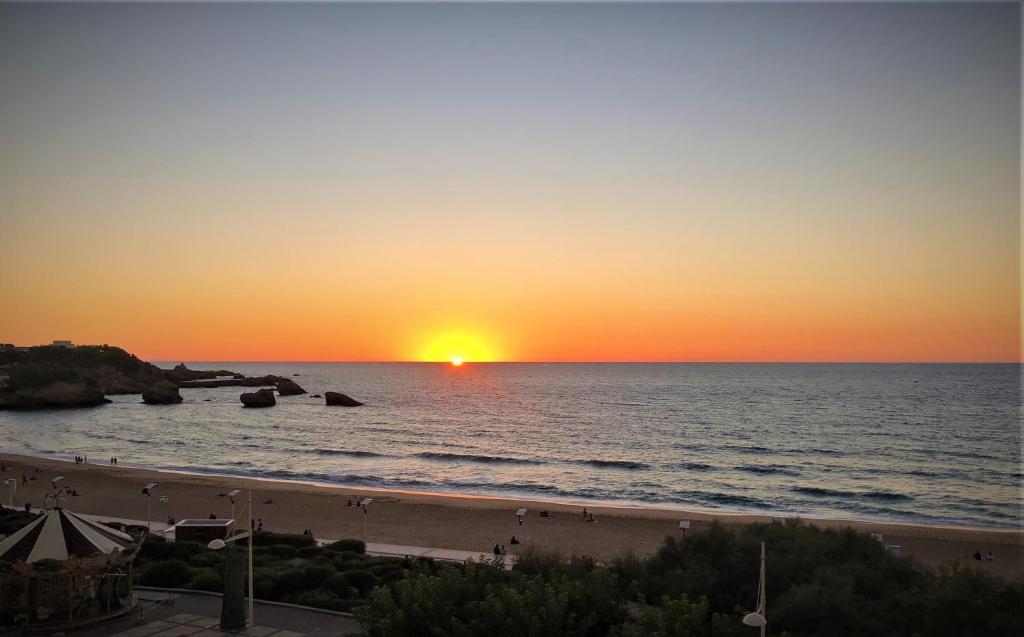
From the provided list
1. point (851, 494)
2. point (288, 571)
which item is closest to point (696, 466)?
point (851, 494)

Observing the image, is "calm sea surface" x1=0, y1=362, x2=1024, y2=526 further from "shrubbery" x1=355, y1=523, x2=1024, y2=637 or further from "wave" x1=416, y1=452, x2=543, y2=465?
"shrubbery" x1=355, y1=523, x2=1024, y2=637

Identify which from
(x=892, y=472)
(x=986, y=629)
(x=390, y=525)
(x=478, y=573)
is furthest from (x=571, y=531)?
(x=892, y=472)

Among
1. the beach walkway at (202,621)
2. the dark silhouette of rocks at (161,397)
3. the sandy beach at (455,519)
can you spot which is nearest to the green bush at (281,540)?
the sandy beach at (455,519)

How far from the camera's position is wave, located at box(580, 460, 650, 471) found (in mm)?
54103

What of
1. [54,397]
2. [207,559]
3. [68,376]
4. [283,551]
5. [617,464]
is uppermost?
[68,376]

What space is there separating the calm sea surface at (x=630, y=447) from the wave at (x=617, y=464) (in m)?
0.15

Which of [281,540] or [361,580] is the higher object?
[361,580]

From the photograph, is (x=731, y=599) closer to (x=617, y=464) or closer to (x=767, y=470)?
(x=767, y=470)

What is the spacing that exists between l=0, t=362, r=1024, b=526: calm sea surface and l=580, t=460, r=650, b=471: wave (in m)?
0.15

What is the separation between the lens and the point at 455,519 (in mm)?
34625

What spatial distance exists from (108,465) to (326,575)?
44.9m

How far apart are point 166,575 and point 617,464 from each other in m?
41.9

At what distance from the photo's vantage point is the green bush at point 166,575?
1712 centimetres

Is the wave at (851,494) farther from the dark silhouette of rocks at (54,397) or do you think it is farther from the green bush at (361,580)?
the dark silhouette of rocks at (54,397)
